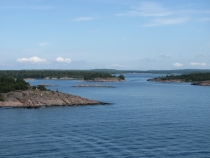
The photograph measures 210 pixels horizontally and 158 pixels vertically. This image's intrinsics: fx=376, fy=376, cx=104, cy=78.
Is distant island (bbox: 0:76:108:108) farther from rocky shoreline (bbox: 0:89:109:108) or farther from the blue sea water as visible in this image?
the blue sea water

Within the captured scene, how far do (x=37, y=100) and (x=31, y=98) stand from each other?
2.88 feet

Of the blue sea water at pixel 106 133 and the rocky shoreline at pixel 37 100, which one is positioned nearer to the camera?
the blue sea water at pixel 106 133

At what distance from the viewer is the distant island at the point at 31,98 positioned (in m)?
50.2

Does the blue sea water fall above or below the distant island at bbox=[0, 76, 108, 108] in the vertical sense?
below

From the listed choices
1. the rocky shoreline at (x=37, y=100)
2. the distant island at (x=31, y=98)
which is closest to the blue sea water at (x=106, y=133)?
the rocky shoreline at (x=37, y=100)

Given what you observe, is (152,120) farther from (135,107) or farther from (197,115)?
(135,107)

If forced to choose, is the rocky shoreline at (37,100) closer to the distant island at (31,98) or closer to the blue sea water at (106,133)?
the distant island at (31,98)

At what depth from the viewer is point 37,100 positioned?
51.4 metres

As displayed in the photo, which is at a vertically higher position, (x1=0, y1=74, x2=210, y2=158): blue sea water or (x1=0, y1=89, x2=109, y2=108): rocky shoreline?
(x1=0, y1=89, x2=109, y2=108): rocky shoreline

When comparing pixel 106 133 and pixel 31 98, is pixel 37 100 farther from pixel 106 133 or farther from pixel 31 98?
pixel 106 133

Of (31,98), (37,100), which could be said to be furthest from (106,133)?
(31,98)

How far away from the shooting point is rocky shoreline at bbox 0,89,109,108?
50.2m

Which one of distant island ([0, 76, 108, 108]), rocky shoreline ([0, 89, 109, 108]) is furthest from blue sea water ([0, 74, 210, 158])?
distant island ([0, 76, 108, 108])

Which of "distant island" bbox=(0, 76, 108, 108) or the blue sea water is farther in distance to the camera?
"distant island" bbox=(0, 76, 108, 108)
